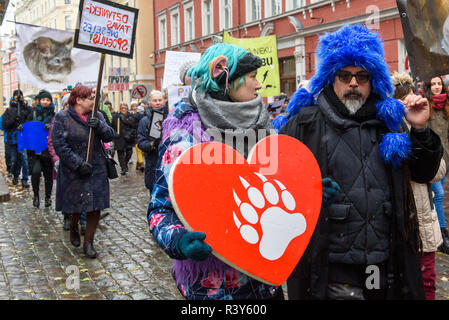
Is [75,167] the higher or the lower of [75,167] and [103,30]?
the lower

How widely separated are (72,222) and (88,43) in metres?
2.03

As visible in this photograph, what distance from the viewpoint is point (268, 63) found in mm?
10023

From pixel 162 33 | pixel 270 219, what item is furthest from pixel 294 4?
pixel 270 219

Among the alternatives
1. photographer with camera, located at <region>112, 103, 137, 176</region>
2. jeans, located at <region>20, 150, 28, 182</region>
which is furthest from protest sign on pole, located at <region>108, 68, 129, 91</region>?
jeans, located at <region>20, 150, 28, 182</region>

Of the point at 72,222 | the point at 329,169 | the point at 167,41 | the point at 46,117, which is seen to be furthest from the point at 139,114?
the point at 167,41

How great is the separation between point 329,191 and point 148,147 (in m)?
4.98

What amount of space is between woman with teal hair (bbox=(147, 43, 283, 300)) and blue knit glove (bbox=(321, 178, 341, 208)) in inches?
14.1

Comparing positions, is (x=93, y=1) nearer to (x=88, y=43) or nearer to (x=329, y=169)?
(x=88, y=43)

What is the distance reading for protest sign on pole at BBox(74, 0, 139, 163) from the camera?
593cm

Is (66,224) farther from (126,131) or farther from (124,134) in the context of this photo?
(126,131)

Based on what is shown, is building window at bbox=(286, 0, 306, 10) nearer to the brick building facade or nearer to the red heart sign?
the brick building facade

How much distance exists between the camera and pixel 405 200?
8.75ft
